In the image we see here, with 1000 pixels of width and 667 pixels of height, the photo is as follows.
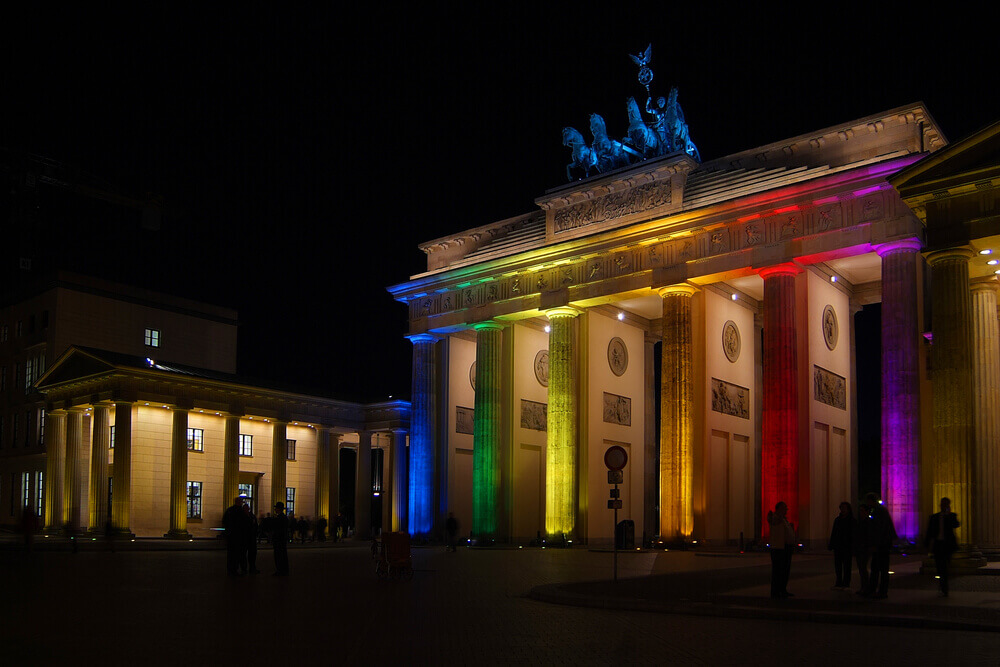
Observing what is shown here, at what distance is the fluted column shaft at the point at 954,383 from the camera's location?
19359 mm

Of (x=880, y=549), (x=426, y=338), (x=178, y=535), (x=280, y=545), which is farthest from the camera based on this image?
(x=178, y=535)

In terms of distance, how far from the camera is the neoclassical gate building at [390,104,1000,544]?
103 feet

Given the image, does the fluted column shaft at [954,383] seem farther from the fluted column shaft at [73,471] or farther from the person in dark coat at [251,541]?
the fluted column shaft at [73,471]

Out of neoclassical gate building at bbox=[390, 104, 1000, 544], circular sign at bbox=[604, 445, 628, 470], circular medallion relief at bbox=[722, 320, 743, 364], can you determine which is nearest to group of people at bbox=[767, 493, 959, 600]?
circular sign at bbox=[604, 445, 628, 470]

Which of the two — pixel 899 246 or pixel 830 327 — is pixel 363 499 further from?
pixel 899 246

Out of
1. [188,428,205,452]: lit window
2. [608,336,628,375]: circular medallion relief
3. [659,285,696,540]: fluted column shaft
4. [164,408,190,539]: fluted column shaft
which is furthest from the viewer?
[188,428,205,452]: lit window

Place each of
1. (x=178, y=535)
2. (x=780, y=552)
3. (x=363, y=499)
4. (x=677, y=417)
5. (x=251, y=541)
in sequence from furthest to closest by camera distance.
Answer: (x=363, y=499) → (x=178, y=535) → (x=677, y=417) → (x=251, y=541) → (x=780, y=552)

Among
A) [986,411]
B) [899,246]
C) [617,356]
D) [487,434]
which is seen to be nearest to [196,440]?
[487,434]

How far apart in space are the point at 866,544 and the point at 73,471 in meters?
44.0

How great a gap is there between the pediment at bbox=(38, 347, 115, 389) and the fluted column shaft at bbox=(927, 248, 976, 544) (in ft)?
125

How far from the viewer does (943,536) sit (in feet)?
53.8

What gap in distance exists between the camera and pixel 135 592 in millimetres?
16297

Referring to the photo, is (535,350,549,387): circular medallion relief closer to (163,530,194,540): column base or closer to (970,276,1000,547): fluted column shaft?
(163,530,194,540): column base

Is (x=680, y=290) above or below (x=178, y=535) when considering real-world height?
above
